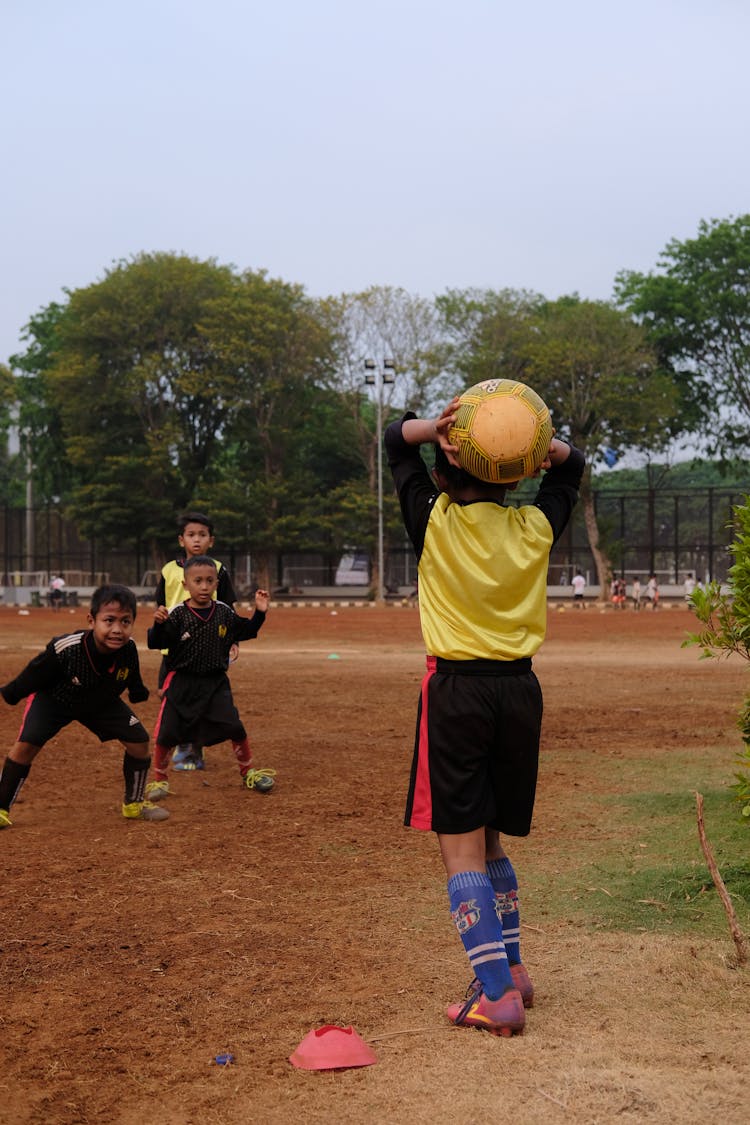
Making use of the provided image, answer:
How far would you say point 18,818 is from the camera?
718cm

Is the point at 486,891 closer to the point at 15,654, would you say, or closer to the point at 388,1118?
the point at 388,1118

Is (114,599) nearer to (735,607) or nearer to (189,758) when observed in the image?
(189,758)

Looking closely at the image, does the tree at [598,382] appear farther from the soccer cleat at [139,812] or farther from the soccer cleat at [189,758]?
the soccer cleat at [139,812]

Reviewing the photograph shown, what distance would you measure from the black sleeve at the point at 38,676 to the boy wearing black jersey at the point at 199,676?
1.26 metres

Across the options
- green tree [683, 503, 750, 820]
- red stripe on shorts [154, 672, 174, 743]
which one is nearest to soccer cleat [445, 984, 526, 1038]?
green tree [683, 503, 750, 820]

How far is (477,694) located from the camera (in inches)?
149

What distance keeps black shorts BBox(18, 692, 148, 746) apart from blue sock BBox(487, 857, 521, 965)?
11.0 ft

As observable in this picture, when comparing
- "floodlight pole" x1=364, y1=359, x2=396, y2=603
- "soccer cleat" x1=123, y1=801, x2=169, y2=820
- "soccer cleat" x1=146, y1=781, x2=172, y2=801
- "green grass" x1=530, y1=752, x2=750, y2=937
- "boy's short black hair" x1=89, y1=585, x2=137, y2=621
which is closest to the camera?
"green grass" x1=530, y1=752, x2=750, y2=937

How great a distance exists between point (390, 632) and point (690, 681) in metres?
13.1

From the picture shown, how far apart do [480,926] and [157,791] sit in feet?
13.6

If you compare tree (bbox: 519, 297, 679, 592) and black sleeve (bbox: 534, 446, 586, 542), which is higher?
tree (bbox: 519, 297, 679, 592)

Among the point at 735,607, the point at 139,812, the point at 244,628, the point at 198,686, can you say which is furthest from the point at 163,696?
the point at 735,607

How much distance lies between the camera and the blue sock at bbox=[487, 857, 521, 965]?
3994 mm

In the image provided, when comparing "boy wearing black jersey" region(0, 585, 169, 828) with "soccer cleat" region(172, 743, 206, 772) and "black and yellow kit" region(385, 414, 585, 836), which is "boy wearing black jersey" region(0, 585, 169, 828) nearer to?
"soccer cleat" region(172, 743, 206, 772)
